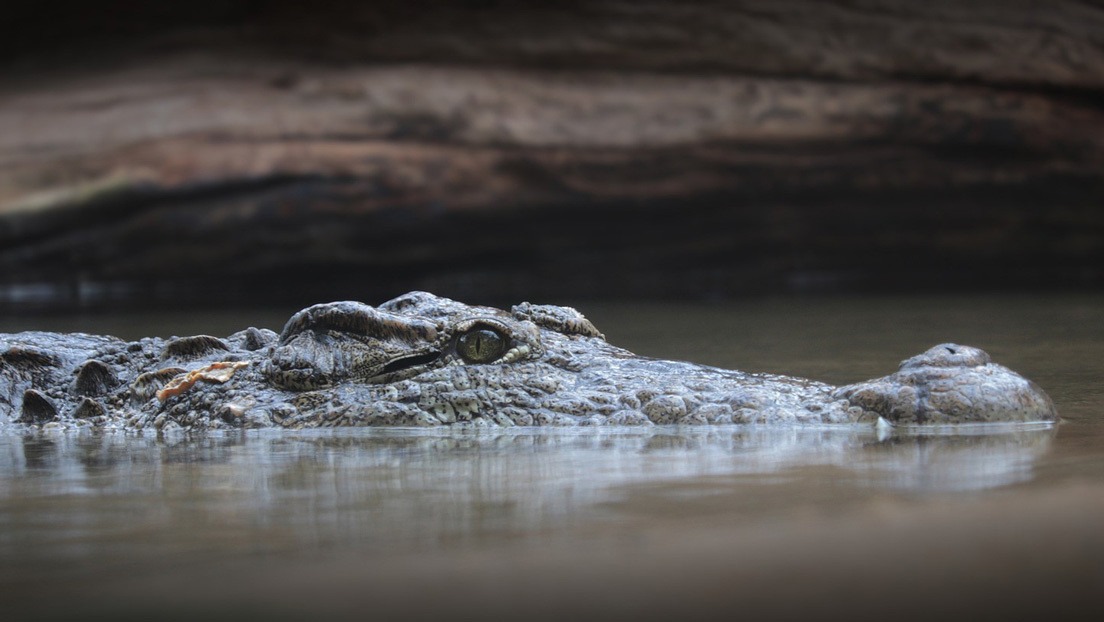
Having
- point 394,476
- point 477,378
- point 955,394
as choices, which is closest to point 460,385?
point 477,378

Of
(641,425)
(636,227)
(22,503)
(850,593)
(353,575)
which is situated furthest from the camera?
(636,227)

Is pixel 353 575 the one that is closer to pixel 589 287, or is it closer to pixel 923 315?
pixel 923 315

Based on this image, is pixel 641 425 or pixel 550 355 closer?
pixel 641 425

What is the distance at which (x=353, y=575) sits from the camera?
1837mm

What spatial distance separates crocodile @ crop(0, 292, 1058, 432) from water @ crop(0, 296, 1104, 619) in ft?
0.38

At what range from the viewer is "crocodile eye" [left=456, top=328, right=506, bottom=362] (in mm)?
3703

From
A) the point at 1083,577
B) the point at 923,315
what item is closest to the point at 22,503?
the point at 1083,577

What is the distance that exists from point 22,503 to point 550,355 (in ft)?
5.40

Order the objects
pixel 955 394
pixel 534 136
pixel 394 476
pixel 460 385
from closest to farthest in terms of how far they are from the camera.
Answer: pixel 394 476
pixel 955 394
pixel 460 385
pixel 534 136

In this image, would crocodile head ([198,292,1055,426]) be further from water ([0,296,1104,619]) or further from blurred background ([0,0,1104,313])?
blurred background ([0,0,1104,313])

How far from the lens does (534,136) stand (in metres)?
9.70

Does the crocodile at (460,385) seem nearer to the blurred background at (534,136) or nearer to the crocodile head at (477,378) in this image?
the crocodile head at (477,378)

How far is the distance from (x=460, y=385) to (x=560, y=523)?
1562mm

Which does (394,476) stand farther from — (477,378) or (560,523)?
(477,378)
